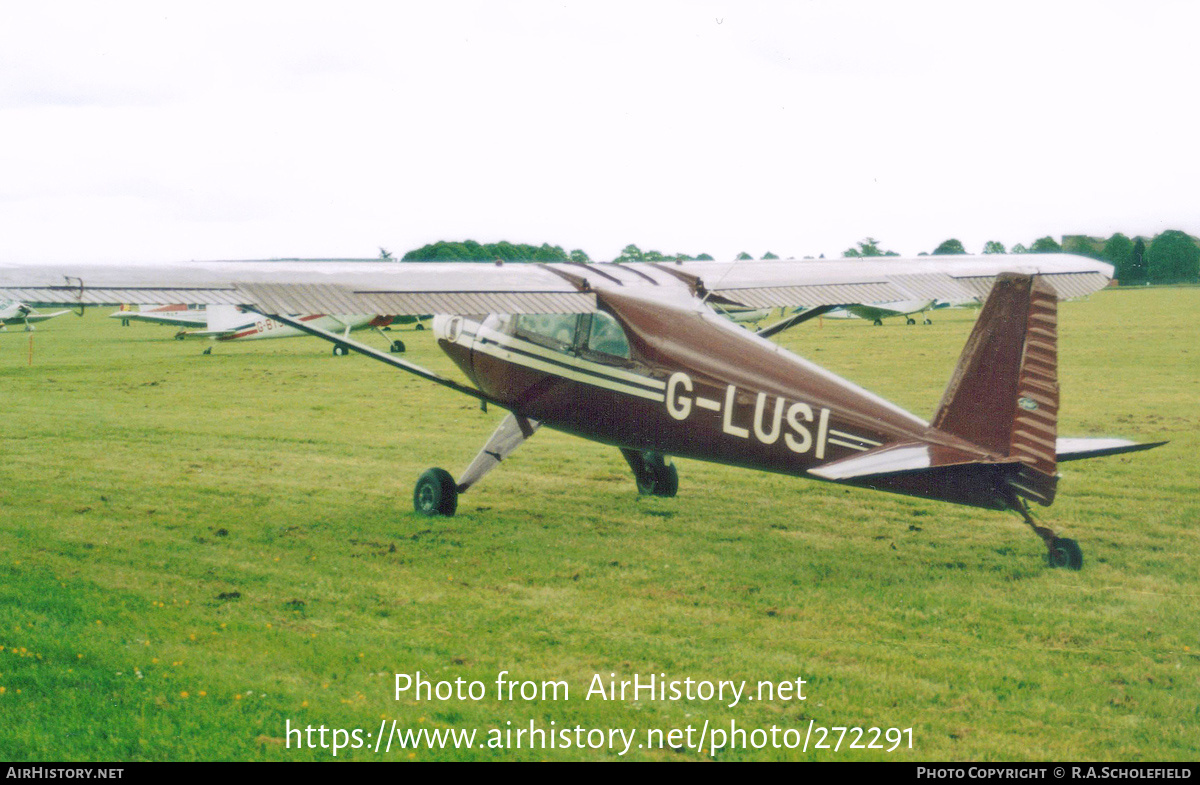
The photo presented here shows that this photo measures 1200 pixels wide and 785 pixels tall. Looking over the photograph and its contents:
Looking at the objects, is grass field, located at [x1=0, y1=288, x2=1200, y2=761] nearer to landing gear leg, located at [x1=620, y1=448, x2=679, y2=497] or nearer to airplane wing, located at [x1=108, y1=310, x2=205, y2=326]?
landing gear leg, located at [x1=620, y1=448, x2=679, y2=497]

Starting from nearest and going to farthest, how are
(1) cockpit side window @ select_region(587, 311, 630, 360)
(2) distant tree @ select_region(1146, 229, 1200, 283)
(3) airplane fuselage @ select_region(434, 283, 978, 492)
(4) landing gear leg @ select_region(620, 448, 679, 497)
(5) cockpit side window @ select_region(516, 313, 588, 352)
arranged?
(3) airplane fuselage @ select_region(434, 283, 978, 492) → (1) cockpit side window @ select_region(587, 311, 630, 360) → (5) cockpit side window @ select_region(516, 313, 588, 352) → (4) landing gear leg @ select_region(620, 448, 679, 497) → (2) distant tree @ select_region(1146, 229, 1200, 283)

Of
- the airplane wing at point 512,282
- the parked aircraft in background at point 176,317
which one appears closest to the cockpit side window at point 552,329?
the airplane wing at point 512,282

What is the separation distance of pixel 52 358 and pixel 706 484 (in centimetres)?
2537

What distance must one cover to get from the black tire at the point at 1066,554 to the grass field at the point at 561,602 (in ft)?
0.41

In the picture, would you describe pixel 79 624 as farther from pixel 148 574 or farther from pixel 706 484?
pixel 706 484

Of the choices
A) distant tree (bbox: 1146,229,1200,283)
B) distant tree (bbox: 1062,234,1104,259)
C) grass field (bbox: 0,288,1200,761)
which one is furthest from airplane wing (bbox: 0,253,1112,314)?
distant tree (bbox: 1146,229,1200,283)

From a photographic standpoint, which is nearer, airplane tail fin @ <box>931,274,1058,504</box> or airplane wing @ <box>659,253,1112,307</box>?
airplane tail fin @ <box>931,274,1058,504</box>

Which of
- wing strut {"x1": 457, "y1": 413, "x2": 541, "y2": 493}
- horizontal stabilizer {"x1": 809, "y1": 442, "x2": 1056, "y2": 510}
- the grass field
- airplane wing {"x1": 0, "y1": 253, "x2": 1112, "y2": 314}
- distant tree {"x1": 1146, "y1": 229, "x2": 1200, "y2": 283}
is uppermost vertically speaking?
distant tree {"x1": 1146, "y1": 229, "x2": 1200, "y2": 283}

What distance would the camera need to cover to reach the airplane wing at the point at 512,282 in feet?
24.1

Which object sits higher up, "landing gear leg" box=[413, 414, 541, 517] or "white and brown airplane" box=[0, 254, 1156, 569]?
"white and brown airplane" box=[0, 254, 1156, 569]

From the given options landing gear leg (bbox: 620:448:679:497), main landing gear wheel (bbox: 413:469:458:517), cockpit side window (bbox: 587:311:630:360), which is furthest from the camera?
landing gear leg (bbox: 620:448:679:497)

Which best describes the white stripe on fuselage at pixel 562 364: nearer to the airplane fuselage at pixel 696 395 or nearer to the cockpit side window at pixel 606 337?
the airplane fuselage at pixel 696 395

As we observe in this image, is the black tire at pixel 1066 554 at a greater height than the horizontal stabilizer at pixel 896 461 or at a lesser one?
lesser

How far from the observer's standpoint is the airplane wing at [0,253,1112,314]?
24.1 ft
